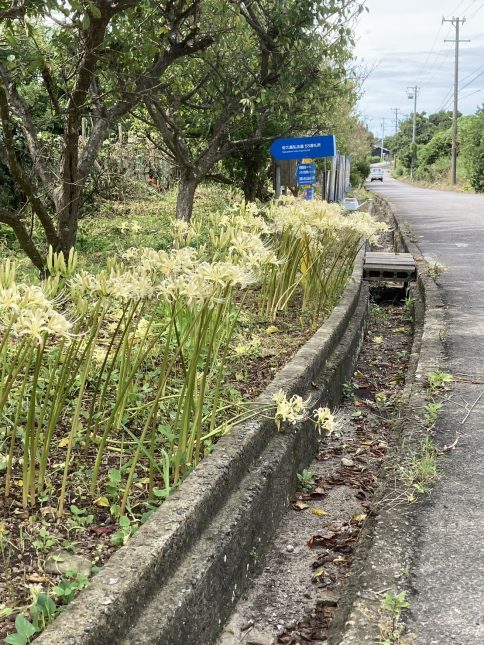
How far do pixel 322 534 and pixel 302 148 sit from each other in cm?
691

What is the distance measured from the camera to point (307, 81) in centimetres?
923

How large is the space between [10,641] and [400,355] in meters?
4.88

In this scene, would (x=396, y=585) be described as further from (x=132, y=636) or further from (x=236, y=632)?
(x=132, y=636)

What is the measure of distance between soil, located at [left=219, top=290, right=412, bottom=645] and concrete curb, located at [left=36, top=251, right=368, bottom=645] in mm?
89

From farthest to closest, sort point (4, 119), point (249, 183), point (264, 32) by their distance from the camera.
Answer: point (249, 183) < point (264, 32) < point (4, 119)

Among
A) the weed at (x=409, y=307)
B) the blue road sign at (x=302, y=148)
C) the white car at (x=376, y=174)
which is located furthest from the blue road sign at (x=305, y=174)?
the white car at (x=376, y=174)

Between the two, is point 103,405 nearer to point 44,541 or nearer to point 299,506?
point 44,541

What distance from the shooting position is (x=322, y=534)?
124 inches

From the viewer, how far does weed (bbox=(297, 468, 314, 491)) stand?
3.59 m

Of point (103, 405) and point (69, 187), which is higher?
point (69, 187)

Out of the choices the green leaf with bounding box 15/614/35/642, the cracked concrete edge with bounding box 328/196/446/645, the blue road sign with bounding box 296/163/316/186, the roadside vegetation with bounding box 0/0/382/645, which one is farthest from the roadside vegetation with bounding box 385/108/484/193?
the green leaf with bounding box 15/614/35/642


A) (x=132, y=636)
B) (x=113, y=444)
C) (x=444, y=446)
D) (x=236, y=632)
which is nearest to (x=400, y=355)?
(x=444, y=446)

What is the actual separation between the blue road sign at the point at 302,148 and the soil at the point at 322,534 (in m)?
4.70

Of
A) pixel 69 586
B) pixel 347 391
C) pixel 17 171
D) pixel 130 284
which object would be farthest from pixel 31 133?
pixel 69 586
